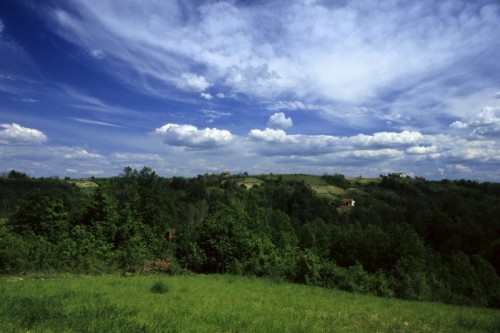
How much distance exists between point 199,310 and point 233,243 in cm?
1637

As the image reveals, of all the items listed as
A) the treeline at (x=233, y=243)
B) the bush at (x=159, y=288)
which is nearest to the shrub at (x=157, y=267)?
the treeline at (x=233, y=243)

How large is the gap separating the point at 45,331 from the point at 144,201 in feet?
120

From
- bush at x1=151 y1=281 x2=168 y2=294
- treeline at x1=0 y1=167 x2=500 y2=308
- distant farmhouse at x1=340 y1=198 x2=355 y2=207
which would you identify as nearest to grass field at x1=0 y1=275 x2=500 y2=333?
bush at x1=151 y1=281 x2=168 y2=294

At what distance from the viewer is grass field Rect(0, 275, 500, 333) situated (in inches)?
409

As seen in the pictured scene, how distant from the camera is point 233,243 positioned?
29.8 metres

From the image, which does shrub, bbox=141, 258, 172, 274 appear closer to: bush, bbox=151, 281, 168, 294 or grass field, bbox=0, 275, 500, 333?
grass field, bbox=0, 275, 500, 333

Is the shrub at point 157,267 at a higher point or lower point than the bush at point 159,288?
lower

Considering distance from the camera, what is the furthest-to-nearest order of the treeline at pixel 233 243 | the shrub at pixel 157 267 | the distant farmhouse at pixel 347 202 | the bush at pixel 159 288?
the distant farmhouse at pixel 347 202, the shrub at pixel 157 267, the treeline at pixel 233 243, the bush at pixel 159 288

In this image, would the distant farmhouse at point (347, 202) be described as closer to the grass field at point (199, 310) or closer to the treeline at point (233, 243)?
the treeline at point (233, 243)

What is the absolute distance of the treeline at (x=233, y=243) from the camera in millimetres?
24672

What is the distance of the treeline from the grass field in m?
4.76

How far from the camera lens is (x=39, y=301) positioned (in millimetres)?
12438

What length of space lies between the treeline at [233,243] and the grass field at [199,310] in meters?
4.76

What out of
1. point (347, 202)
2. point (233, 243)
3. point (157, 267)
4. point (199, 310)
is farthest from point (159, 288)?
point (347, 202)
